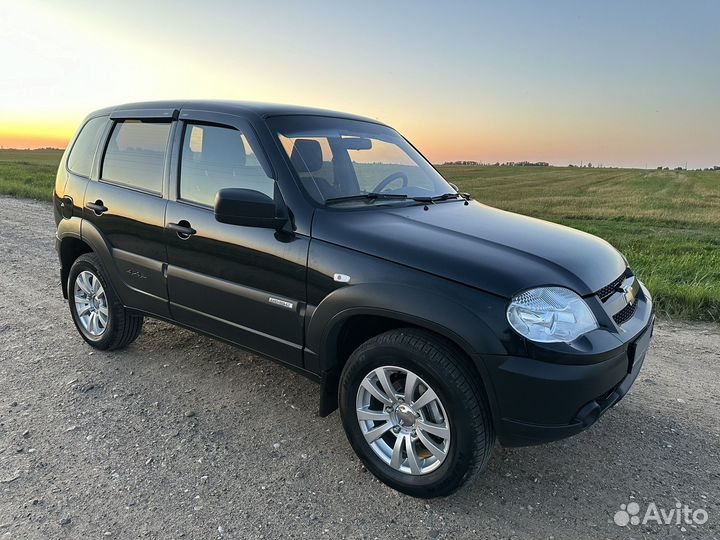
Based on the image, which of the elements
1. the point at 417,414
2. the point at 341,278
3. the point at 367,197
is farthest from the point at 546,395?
the point at 367,197

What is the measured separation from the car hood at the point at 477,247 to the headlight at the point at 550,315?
5 centimetres

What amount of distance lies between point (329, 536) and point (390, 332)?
0.99 m

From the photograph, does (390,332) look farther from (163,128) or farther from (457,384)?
(163,128)

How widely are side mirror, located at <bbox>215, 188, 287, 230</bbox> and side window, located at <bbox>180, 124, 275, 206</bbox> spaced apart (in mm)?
230

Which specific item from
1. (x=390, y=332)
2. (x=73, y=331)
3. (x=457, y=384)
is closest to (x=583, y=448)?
(x=457, y=384)

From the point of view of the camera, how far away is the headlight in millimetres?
2391

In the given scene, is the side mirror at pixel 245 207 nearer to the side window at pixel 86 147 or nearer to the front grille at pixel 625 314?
the front grille at pixel 625 314

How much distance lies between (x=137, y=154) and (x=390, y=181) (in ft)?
6.27

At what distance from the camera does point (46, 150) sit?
96938 millimetres

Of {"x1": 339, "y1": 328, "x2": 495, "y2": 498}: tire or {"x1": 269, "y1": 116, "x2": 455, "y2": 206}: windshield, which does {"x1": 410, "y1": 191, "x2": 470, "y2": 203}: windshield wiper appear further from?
{"x1": 339, "y1": 328, "x2": 495, "y2": 498}: tire

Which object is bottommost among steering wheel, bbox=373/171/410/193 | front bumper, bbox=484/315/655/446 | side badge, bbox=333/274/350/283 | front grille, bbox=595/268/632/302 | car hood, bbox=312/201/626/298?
front bumper, bbox=484/315/655/446

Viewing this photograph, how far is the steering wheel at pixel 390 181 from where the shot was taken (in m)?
3.52

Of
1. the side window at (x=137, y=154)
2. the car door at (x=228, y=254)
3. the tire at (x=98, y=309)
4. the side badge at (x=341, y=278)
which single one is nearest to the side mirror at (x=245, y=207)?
the car door at (x=228, y=254)

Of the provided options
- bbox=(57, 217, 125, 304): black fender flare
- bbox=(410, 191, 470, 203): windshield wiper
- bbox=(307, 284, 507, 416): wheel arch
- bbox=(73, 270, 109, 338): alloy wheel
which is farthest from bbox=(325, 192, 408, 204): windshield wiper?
bbox=(73, 270, 109, 338): alloy wheel
